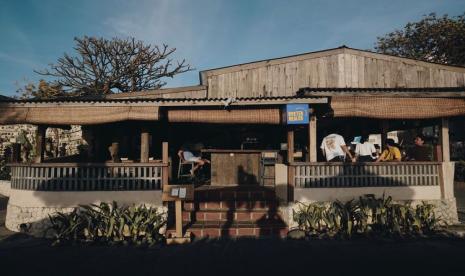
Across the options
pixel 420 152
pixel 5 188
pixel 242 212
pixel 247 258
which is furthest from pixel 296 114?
pixel 5 188

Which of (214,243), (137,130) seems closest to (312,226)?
(214,243)

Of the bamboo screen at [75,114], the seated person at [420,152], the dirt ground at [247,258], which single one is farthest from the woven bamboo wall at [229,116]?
the seated person at [420,152]

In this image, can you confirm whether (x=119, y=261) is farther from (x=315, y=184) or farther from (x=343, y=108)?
(x=343, y=108)

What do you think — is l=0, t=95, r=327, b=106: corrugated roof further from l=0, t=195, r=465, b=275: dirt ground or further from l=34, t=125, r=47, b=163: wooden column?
l=0, t=195, r=465, b=275: dirt ground

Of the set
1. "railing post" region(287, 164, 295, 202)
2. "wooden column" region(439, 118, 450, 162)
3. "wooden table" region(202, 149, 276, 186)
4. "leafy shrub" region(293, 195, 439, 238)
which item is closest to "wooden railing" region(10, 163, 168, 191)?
"wooden table" region(202, 149, 276, 186)

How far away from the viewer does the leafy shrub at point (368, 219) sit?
6.65m

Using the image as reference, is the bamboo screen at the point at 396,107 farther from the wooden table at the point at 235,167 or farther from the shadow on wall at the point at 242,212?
the wooden table at the point at 235,167

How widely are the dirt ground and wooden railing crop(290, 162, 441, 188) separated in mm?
1627

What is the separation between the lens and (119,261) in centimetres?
523

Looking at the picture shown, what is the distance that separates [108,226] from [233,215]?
2915 millimetres

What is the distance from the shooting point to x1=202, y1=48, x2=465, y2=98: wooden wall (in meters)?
11.1

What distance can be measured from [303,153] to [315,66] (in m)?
3.46

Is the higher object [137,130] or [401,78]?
[401,78]

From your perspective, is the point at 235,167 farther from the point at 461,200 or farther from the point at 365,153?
the point at 461,200
